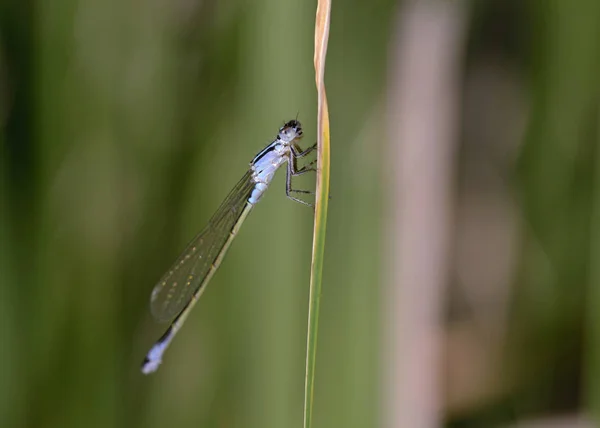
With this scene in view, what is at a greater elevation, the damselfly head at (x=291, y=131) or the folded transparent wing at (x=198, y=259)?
the damselfly head at (x=291, y=131)

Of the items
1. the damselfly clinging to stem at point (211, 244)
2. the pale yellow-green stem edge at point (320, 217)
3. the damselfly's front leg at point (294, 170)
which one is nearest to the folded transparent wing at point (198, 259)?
the damselfly clinging to stem at point (211, 244)

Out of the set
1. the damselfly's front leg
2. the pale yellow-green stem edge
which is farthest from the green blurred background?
the pale yellow-green stem edge

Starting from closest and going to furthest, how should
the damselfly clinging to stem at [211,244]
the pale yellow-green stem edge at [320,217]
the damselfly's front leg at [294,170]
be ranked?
the pale yellow-green stem edge at [320,217] < the damselfly's front leg at [294,170] < the damselfly clinging to stem at [211,244]

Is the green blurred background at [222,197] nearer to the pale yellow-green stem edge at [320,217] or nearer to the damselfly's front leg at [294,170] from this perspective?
the damselfly's front leg at [294,170]

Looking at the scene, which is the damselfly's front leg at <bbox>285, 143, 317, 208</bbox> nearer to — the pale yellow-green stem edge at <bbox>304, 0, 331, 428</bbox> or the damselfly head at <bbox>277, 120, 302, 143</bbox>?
the damselfly head at <bbox>277, 120, 302, 143</bbox>

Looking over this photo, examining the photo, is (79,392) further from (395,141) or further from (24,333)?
(395,141)

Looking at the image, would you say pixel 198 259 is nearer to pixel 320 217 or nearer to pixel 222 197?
pixel 222 197

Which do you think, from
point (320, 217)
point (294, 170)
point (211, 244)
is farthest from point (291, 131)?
point (320, 217)
